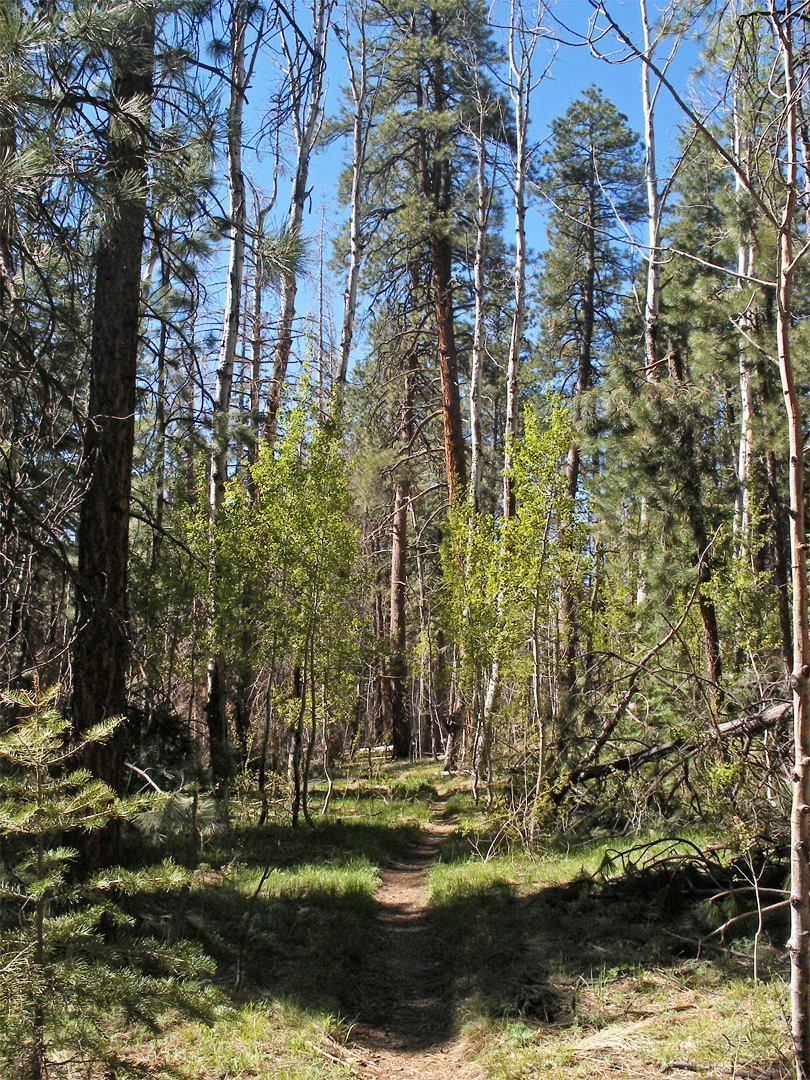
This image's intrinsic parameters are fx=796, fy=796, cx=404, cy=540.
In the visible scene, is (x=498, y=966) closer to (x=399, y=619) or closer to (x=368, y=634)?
(x=368, y=634)

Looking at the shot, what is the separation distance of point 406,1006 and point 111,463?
443cm

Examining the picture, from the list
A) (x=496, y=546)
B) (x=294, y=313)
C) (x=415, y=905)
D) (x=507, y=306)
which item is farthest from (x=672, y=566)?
(x=507, y=306)

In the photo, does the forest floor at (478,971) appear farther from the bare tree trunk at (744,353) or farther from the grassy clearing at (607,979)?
the bare tree trunk at (744,353)

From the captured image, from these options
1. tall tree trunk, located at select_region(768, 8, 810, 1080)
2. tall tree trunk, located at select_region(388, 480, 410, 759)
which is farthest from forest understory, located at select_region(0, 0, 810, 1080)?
tall tree trunk, located at select_region(388, 480, 410, 759)

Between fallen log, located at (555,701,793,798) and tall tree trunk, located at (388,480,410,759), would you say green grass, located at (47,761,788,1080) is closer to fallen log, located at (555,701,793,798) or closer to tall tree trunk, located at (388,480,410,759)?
fallen log, located at (555,701,793,798)

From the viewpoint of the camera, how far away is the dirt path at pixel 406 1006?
4.62 metres

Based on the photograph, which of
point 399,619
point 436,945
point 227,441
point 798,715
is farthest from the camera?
point 399,619

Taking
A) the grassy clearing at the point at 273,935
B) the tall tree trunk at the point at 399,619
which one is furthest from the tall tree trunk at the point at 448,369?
the grassy clearing at the point at 273,935

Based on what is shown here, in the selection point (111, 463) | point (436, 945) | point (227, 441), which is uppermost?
point (227, 441)

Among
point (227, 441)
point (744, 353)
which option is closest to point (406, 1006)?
point (227, 441)

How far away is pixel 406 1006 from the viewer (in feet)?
18.4

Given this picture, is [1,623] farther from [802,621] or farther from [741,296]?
[741,296]

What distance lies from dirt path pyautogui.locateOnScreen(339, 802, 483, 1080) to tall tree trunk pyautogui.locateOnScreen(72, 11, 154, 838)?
2.20 meters

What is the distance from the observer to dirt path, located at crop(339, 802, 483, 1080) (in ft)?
15.2
